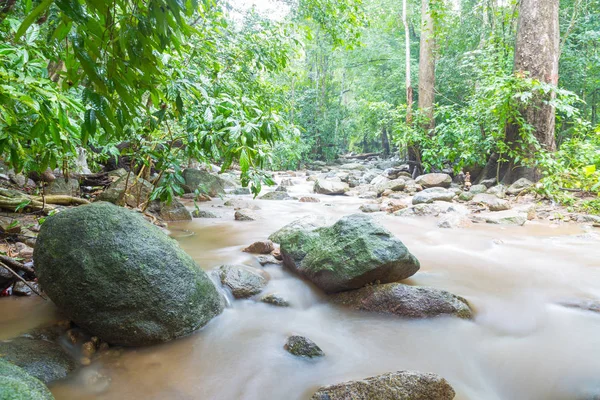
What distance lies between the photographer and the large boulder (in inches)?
82.8

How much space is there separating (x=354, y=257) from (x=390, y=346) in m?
0.75

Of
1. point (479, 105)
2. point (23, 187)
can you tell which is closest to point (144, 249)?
point (23, 187)

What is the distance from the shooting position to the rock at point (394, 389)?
164 centimetres

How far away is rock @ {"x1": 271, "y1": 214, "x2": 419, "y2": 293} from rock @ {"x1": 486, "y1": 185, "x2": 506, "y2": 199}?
211 inches

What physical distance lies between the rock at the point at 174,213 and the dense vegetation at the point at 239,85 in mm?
273

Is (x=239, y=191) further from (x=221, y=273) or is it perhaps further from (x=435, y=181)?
(x=221, y=273)

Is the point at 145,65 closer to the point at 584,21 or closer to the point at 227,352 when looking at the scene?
the point at 227,352

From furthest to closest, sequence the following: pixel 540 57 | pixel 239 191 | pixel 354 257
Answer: pixel 239 191 < pixel 540 57 < pixel 354 257

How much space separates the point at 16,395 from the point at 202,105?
6.64 ft

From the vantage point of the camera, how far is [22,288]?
8.33ft

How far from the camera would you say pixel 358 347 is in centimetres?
228

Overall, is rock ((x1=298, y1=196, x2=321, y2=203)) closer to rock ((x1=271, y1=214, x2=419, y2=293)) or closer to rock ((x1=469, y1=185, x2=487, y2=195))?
rock ((x1=469, y1=185, x2=487, y2=195))

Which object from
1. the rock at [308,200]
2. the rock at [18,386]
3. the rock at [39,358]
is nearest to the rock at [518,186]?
the rock at [308,200]

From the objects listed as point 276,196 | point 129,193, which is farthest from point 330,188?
point 129,193
